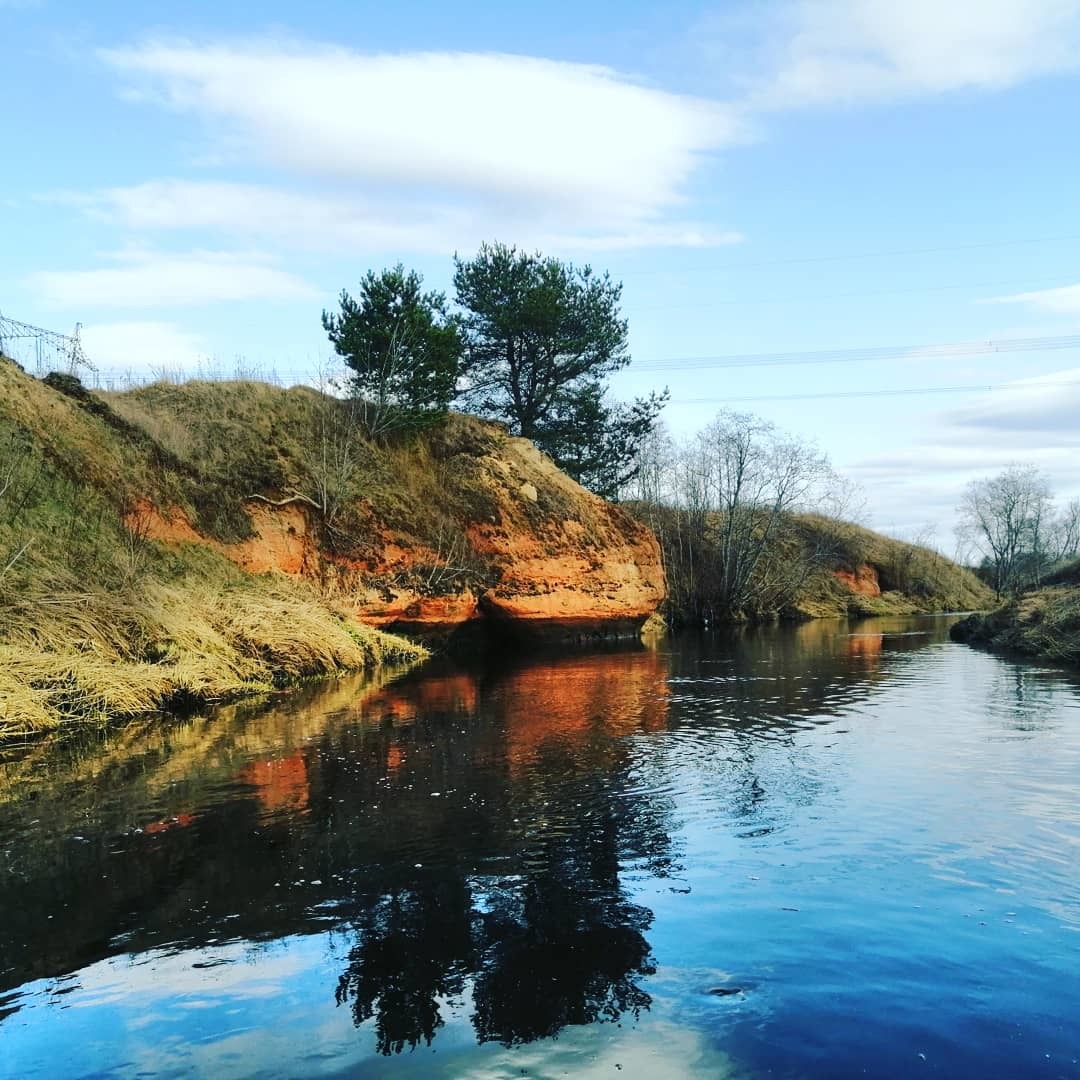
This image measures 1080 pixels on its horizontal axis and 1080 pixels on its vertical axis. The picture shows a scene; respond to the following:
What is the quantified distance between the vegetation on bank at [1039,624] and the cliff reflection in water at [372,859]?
1625cm

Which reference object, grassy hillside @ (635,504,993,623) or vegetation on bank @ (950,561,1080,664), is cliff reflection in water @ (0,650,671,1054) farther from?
grassy hillside @ (635,504,993,623)

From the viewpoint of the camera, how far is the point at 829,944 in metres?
5.92

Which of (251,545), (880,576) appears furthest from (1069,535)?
(251,545)

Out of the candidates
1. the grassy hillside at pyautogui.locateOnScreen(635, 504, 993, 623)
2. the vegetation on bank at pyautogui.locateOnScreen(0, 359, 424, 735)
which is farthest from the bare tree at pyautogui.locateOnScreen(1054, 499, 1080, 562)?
the vegetation on bank at pyautogui.locateOnScreen(0, 359, 424, 735)

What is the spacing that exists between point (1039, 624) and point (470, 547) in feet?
58.8

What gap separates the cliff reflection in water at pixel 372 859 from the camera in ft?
18.3

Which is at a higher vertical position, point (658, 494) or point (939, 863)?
point (658, 494)

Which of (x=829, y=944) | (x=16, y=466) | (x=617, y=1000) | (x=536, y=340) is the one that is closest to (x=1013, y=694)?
(x=829, y=944)

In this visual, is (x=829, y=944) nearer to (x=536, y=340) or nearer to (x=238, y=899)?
(x=238, y=899)

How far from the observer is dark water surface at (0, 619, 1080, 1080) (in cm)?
482

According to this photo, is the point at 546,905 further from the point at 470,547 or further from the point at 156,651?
the point at 470,547

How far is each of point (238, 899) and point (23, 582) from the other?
39.2 ft

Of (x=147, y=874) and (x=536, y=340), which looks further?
(x=536, y=340)

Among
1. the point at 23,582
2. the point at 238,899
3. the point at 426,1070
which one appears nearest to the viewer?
the point at 426,1070
